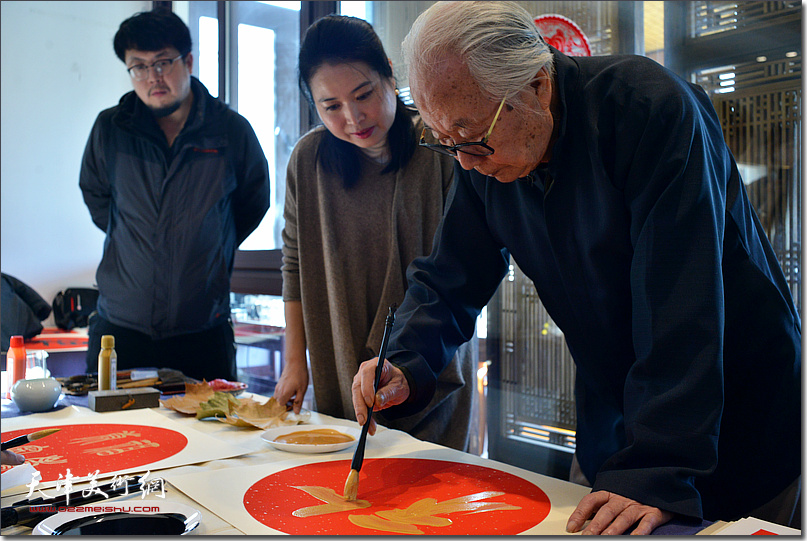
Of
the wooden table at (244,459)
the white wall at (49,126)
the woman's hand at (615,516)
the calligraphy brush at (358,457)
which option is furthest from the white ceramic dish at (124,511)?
the white wall at (49,126)

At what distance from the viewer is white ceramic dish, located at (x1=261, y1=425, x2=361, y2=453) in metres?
1.14

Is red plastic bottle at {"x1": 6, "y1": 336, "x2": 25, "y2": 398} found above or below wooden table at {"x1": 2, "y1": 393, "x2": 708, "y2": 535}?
above

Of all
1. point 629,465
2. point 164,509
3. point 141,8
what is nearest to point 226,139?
point 164,509

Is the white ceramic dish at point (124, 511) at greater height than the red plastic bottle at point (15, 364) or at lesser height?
lesser

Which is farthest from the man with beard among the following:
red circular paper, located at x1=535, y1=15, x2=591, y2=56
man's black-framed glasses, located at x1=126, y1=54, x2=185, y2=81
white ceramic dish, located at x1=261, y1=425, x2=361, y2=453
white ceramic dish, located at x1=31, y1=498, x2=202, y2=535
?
white ceramic dish, located at x1=31, y1=498, x2=202, y2=535

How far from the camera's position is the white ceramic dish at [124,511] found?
0.75m

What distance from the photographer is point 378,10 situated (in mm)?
2572

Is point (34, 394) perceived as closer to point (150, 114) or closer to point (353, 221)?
point (353, 221)

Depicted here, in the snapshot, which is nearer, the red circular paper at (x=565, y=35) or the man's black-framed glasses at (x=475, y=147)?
the man's black-framed glasses at (x=475, y=147)

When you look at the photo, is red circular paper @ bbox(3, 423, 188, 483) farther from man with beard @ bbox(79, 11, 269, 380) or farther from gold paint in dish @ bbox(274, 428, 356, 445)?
man with beard @ bbox(79, 11, 269, 380)

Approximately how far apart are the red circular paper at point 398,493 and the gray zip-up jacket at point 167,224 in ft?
3.96

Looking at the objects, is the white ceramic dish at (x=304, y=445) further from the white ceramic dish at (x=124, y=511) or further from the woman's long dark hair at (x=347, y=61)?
the woman's long dark hair at (x=347, y=61)

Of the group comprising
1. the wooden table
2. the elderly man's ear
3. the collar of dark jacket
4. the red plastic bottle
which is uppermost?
the collar of dark jacket

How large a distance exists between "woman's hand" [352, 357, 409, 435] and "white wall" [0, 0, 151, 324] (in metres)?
4.19
